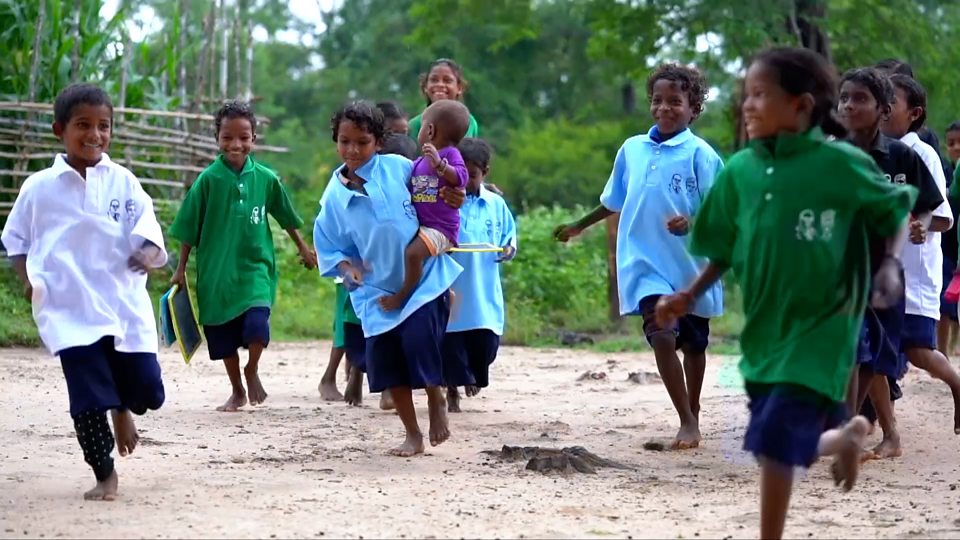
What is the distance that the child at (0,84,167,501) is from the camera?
588 cm

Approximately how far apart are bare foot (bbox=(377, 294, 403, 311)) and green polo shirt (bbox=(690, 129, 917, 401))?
2474mm

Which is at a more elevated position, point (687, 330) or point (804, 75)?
point (804, 75)

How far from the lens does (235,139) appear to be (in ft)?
29.2

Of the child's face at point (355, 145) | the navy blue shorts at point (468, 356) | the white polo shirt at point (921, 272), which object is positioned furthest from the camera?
the navy blue shorts at point (468, 356)

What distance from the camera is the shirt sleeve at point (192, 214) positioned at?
29.3 ft

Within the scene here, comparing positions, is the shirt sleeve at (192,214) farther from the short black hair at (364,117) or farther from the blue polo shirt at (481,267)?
the short black hair at (364,117)

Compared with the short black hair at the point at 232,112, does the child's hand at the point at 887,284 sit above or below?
below

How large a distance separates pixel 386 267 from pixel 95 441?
65.2 inches

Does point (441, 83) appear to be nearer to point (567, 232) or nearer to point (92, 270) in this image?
point (567, 232)

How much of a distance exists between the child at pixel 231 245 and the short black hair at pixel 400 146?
76cm

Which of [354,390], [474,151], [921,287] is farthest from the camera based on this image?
[354,390]

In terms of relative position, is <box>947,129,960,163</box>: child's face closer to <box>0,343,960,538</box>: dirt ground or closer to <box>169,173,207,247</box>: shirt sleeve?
<box>0,343,960,538</box>: dirt ground

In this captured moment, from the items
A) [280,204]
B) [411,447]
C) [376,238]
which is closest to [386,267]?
[376,238]

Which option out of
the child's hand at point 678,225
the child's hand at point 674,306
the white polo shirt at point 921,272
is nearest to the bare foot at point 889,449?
the white polo shirt at point 921,272
